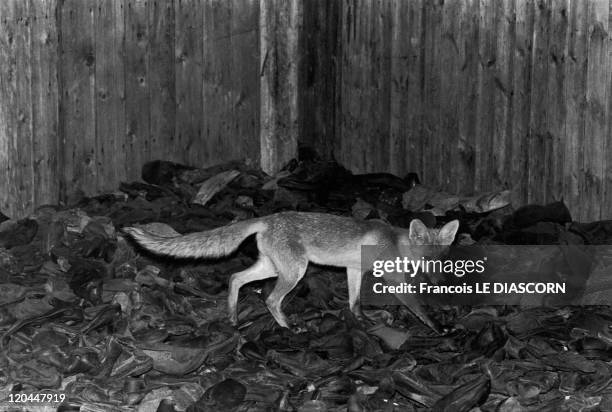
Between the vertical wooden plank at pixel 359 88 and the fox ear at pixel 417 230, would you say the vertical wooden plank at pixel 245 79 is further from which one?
the fox ear at pixel 417 230

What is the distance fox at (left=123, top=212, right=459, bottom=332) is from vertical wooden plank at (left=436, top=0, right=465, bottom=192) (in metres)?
1.96

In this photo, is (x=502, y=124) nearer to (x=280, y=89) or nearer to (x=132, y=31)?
(x=280, y=89)

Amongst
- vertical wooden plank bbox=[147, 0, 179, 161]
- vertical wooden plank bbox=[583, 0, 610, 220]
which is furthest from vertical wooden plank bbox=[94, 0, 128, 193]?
vertical wooden plank bbox=[583, 0, 610, 220]

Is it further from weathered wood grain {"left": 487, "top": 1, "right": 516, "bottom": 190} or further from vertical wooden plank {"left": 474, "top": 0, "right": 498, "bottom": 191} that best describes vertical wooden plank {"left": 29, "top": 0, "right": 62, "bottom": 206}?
weathered wood grain {"left": 487, "top": 1, "right": 516, "bottom": 190}

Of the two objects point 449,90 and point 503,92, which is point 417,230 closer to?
point 503,92

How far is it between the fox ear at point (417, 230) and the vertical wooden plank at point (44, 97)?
3.48 meters

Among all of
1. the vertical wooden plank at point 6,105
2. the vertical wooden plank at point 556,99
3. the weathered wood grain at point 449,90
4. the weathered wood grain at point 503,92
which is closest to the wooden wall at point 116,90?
the vertical wooden plank at point 6,105

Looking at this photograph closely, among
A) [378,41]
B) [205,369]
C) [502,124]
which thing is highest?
[378,41]

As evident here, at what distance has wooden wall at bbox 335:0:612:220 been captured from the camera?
25.9 ft

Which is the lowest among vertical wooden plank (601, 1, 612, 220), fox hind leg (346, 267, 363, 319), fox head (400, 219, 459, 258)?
fox hind leg (346, 267, 363, 319)

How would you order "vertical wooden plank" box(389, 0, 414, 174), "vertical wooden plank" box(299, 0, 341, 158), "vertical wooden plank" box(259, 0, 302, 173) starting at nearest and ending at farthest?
"vertical wooden plank" box(389, 0, 414, 174) → "vertical wooden plank" box(259, 0, 302, 173) → "vertical wooden plank" box(299, 0, 341, 158)

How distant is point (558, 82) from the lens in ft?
26.3

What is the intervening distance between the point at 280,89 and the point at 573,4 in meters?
2.77

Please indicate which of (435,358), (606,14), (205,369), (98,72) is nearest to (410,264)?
(435,358)
